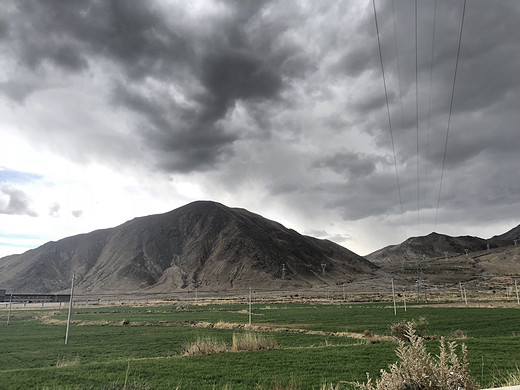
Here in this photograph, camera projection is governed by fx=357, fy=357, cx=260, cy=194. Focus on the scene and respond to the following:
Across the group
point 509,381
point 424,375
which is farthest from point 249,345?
point 424,375

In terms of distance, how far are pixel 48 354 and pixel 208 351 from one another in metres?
13.5

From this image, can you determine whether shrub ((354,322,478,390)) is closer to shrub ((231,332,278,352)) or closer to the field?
the field

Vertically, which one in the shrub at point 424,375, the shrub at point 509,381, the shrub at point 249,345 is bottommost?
the shrub at point 249,345

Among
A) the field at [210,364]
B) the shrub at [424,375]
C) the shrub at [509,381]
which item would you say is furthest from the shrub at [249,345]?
the shrub at [424,375]

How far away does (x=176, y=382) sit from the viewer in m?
15.9

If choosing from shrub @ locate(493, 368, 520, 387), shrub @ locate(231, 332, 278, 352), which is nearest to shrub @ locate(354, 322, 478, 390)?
shrub @ locate(493, 368, 520, 387)

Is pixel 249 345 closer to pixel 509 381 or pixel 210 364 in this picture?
pixel 210 364

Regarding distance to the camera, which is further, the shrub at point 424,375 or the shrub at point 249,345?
the shrub at point 249,345

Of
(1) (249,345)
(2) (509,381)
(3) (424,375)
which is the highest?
(3) (424,375)

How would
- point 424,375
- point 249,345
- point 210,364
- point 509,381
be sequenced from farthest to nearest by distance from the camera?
point 249,345 < point 210,364 < point 509,381 < point 424,375

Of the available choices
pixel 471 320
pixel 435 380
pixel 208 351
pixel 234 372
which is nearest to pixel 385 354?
pixel 234 372

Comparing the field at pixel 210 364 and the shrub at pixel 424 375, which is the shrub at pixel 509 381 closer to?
the field at pixel 210 364

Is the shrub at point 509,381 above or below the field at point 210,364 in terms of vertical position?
above

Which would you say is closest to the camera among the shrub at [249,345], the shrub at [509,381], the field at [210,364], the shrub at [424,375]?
the shrub at [424,375]
